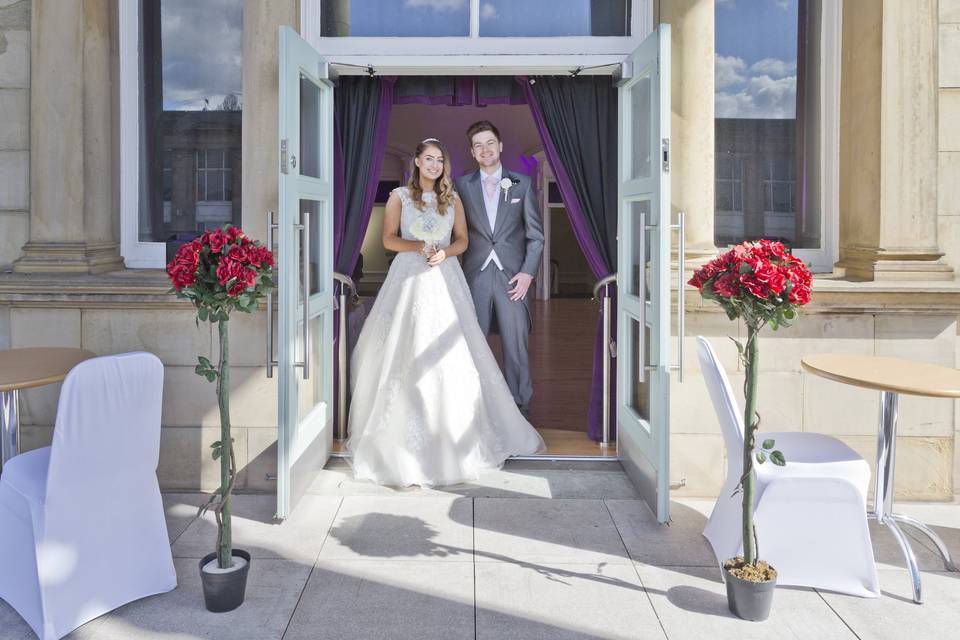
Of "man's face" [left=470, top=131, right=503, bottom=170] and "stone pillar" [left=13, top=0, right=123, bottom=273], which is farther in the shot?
"man's face" [left=470, top=131, right=503, bottom=170]

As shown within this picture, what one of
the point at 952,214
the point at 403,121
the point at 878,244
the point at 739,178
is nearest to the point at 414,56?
the point at 739,178

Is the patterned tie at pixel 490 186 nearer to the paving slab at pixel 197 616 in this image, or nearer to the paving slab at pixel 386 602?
the paving slab at pixel 386 602

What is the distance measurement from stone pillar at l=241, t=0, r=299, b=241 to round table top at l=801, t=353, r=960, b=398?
2577mm

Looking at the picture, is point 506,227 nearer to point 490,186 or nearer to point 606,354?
point 490,186

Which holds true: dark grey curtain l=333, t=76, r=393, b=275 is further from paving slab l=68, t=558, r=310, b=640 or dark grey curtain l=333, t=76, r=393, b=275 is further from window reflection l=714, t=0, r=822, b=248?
paving slab l=68, t=558, r=310, b=640

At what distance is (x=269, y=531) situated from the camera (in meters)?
3.71

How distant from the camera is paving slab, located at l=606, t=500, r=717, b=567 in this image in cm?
345

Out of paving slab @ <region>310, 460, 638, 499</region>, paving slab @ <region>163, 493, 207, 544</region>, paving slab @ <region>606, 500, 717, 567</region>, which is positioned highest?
paving slab @ <region>310, 460, 638, 499</region>

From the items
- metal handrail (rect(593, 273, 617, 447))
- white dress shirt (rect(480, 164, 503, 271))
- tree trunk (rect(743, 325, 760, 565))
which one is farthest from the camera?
white dress shirt (rect(480, 164, 503, 271))

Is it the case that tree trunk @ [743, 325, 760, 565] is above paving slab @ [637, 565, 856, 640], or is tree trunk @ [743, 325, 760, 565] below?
above

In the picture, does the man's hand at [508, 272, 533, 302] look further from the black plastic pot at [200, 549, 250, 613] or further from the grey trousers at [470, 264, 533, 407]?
the black plastic pot at [200, 549, 250, 613]

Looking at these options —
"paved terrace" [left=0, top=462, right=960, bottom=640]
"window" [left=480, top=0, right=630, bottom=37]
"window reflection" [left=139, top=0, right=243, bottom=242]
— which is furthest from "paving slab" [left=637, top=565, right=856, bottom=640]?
"window reflection" [left=139, top=0, right=243, bottom=242]

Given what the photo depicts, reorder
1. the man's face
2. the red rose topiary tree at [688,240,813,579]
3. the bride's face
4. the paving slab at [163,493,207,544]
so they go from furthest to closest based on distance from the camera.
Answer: the man's face → the bride's face → the paving slab at [163,493,207,544] → the red rose topiary tree at [688,240,813,579]

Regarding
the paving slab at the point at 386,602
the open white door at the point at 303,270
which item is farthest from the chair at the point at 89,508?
the open white door at the point at 303,270
